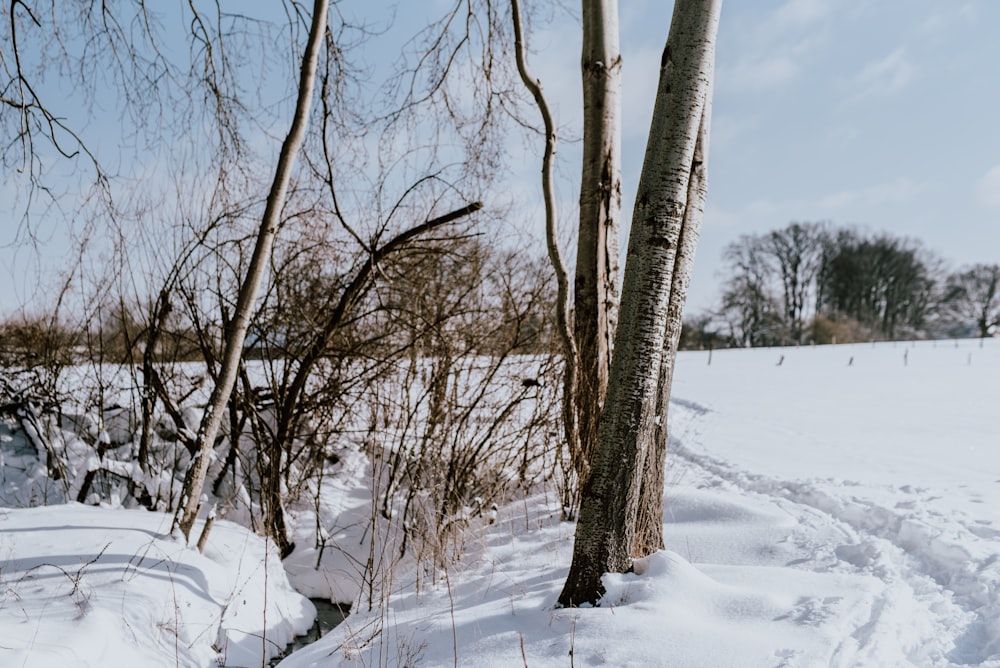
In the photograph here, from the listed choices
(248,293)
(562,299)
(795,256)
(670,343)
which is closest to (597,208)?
(562,299)

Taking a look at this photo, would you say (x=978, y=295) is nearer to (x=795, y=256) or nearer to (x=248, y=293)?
(x=795, y=256)

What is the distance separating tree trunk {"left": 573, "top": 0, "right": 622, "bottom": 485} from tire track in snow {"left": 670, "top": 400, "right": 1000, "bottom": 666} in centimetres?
171

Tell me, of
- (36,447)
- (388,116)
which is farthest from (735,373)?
(36,447)

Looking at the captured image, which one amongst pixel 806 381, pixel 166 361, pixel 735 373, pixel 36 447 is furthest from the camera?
pixel 735 373

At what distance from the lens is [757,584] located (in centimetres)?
303

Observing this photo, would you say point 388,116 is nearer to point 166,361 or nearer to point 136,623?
point 166,361

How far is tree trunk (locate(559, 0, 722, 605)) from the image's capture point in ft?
9.04

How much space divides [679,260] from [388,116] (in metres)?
3.55

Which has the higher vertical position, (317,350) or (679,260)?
(679,260)

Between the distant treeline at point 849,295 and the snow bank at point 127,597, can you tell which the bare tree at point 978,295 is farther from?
the snow bank at point 127,597

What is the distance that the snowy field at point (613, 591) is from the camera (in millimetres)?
2516

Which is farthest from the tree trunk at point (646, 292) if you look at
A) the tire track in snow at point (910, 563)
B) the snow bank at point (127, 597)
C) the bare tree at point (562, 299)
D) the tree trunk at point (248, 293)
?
the tree trunk at point (248, 293)

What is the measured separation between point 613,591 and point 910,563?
6.82 ft

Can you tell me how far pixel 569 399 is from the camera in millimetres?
4375
